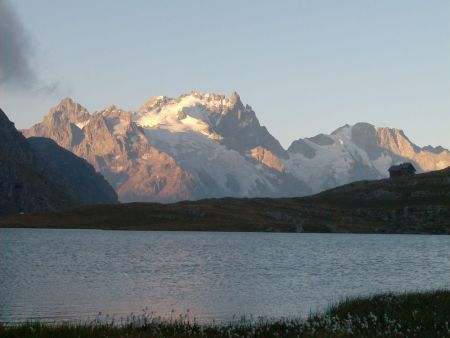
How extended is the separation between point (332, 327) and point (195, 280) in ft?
150

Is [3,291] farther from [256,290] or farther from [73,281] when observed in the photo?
[256,290]

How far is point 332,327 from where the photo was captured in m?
30.2

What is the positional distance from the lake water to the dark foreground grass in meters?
11.1

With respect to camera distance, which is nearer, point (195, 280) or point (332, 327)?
point (332, 327)

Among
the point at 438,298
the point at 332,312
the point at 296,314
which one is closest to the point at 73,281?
the point at 296,314

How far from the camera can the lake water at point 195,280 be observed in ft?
→ 173

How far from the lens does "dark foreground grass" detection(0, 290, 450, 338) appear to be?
2766 cm

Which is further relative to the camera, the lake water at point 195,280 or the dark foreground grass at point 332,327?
the lake water at point 195,280

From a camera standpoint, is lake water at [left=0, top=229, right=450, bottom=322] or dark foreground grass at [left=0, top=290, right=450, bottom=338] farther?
lake water at [left=0, top=229, right=450, bottom=322]

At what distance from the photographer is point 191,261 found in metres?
103

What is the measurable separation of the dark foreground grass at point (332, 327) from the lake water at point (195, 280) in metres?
11.1

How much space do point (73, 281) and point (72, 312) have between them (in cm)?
2194

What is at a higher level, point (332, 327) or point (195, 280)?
point (332, 327)

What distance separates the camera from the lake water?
52.8 m
